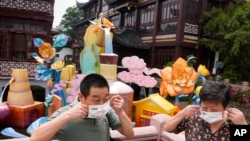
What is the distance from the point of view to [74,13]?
36.5 m

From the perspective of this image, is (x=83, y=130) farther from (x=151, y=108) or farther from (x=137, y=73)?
(x=137, y=73)

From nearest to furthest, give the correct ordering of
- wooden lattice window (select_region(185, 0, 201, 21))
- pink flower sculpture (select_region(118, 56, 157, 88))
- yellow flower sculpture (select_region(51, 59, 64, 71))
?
pink flower sculpture (select_region(118, 56, 157, 88)), yellow flower sculpture (select_region(51, 59, 64, 71)), wooden lattice window (select_region(185, 0, 201, 21))

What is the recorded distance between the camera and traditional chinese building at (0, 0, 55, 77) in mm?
10664

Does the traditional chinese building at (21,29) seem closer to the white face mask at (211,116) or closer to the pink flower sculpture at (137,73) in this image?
the pink flower sculpture at (137,73)

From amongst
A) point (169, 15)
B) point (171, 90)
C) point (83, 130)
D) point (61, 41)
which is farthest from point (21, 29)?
point (83, 130)

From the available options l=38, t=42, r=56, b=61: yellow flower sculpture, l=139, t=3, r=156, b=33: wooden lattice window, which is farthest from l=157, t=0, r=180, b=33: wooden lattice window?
l=38, t=42, r=56, b=61: yellow flower sculpture

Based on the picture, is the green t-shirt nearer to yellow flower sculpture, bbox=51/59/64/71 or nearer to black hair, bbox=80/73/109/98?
black hair, bbox=80/73/109/98

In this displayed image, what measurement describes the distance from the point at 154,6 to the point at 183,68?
1250 centimetres

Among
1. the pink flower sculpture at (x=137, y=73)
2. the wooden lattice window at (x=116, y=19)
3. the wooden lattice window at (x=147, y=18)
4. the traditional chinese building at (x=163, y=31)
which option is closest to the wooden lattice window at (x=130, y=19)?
the traditional chinese building at (x=163, y=31)

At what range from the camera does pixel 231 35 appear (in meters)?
11.9

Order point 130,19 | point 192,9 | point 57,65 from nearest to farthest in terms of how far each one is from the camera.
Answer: point 57,65 → point 192,9 → point 130,19

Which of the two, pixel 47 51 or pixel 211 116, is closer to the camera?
pixel 211 116

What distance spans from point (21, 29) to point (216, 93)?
1100 cm

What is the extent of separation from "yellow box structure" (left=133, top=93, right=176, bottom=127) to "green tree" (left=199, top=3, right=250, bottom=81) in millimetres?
8729
